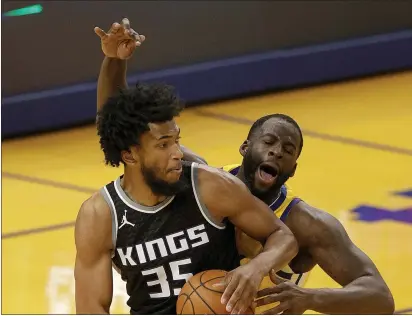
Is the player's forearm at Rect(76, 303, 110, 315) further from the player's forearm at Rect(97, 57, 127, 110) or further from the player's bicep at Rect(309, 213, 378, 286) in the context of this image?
the player's forearm at Rect(97, 57, 127, 110)

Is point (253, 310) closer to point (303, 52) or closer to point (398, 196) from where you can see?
point (398, 196)

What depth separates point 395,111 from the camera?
8836mm

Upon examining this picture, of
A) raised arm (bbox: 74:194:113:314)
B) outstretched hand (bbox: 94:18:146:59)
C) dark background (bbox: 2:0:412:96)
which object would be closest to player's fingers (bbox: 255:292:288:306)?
raised arm (bbox: 74:194:113:314)

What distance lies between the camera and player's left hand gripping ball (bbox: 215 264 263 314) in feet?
13.7

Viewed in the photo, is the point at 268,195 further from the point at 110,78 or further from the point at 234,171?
the point at 110,78

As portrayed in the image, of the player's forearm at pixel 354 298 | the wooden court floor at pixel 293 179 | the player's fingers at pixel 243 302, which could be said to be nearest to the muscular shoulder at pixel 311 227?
the player's forearm at pixel 354 298

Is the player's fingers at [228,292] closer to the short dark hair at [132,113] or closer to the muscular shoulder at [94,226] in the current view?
the muscular shoulder at [94,226]

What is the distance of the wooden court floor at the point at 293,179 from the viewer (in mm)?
6543

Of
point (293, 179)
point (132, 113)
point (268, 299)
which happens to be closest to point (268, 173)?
point (268, 299)

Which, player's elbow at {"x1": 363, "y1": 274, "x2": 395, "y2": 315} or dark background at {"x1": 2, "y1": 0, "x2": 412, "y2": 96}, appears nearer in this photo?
player's elbow at {"x1": 363, "y1": 274, "x2": 395, "y2": 315}

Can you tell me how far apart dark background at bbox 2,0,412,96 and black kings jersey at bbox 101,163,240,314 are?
453 cm

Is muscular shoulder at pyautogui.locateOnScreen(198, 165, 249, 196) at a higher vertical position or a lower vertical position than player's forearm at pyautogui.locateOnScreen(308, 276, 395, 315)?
higher

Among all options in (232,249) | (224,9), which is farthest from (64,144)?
(232,249)

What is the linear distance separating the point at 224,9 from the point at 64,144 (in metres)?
1.68
